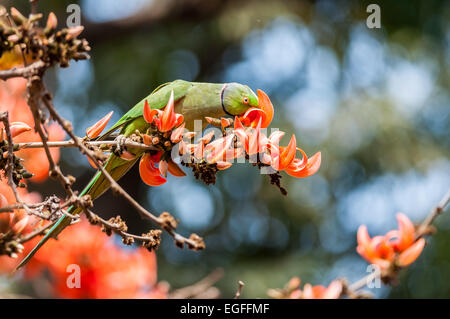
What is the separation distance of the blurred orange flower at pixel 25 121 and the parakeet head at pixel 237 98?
24.2 inches

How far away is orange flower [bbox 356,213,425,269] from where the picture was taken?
125cm

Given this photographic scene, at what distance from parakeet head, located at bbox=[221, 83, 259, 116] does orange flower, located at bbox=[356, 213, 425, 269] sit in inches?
21.1

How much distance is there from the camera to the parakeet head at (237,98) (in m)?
1.47

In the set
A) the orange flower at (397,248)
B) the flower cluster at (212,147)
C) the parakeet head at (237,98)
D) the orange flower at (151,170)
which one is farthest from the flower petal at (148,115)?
the orange flower at (397,248)

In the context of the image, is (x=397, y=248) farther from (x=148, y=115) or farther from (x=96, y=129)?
(x=96, y=129)

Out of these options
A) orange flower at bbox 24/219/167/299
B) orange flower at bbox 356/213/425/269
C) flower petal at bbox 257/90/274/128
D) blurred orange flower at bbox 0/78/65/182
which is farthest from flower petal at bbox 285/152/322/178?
orange flower at bbox 24/219/167/299

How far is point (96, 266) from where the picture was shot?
2066mm

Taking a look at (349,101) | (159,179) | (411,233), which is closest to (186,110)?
(159,179)

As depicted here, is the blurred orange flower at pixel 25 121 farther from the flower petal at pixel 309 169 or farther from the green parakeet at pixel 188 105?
the flower petal at pixel 309 169

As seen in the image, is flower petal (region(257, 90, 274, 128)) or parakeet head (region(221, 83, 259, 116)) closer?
flower petal (region(257, 90, 274, 128))

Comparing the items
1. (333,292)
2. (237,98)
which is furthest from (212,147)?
(333,292)

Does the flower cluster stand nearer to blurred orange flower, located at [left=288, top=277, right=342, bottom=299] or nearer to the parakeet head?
the parakeet head

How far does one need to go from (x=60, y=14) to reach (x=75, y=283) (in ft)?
10.4

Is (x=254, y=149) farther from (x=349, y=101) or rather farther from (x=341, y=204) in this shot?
(x=341, y=204)
